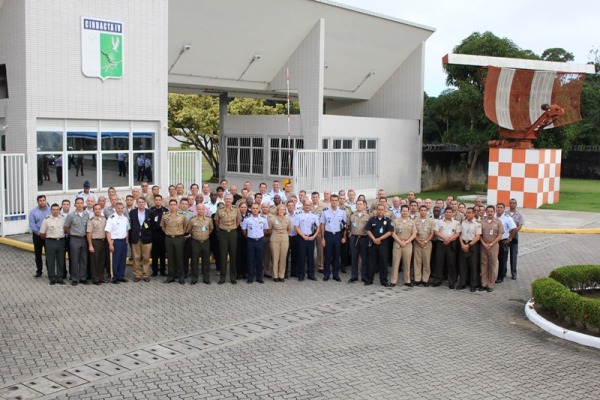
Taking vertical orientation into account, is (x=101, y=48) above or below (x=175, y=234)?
above

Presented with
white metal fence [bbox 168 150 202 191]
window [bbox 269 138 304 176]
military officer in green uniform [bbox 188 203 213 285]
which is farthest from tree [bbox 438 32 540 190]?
military officer in green uniform [bbox 188 203 213 285]

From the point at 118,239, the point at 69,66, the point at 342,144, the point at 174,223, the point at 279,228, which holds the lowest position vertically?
the point at 118,239

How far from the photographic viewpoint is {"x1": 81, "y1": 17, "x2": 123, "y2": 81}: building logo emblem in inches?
630

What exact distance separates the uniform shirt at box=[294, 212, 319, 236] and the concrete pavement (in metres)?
1.05

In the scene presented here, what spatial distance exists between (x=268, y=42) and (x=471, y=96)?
8.65 m

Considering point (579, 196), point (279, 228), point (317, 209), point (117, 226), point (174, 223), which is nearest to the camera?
point (117, 226)

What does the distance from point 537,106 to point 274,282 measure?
14974 millimetres

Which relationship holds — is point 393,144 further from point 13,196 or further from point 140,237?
point 140,237

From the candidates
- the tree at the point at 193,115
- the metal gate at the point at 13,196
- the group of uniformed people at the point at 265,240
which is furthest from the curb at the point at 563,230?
the tree at the point at 193,115

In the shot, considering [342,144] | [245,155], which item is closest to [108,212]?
[342,144]

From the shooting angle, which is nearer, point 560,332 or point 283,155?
point 560,332

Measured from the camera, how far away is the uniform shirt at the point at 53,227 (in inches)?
429

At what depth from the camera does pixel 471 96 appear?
2653 centimetres

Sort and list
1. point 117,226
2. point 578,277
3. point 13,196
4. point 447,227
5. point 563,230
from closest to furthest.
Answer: point 578,277 → point 117,226 → point 447,227 → point 13,196 → point 563,230
